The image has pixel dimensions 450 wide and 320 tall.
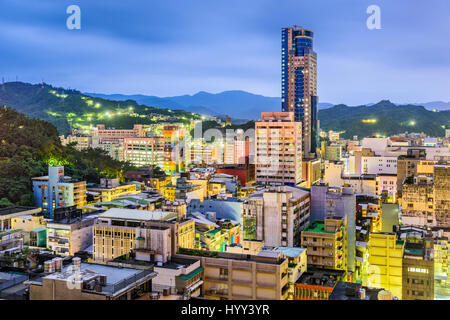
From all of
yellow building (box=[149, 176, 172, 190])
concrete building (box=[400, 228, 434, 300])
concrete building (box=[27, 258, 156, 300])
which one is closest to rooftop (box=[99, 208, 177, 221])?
concrete building (box=[27, 258, 156, 300])

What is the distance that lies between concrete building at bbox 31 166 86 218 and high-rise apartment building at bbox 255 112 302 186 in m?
13.1

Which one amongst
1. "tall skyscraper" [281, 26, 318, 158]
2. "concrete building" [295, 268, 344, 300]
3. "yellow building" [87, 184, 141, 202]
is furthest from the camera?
"tall skyscraper" [281, 26, 318, 158]

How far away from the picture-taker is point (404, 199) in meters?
18.2

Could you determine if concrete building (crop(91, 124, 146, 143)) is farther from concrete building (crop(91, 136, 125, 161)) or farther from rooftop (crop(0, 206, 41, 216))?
rooftop (crop(0, 206, 41, 216))

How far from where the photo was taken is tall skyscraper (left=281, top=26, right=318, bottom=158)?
4022 centimetres

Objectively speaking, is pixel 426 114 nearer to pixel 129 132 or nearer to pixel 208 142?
pixel 208 142

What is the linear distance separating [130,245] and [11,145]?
14729 mm

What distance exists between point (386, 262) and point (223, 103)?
64.6 meters

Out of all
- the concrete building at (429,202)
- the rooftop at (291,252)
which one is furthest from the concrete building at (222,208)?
the concrete building at (429,202)

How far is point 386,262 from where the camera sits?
42.2 ft

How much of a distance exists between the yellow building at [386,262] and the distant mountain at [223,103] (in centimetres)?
4391

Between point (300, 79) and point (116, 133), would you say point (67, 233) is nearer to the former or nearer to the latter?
point (300, 79)

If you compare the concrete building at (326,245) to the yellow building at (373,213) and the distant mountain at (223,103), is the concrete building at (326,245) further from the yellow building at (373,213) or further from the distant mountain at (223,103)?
the distant mountain at (223,103)

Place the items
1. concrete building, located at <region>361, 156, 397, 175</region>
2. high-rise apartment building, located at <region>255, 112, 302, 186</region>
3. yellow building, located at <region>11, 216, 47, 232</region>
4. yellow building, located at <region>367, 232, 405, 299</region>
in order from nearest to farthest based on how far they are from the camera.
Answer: yellow building, located at <region>367, 232, 405, 299</region> < yellow building, located at <region>11, 216, 47, 232</region> < high-rise apartment building, located at <region>255, 112, 302, 186</region> < concrete building, located at <region>361, 156, 397, 175</region>
